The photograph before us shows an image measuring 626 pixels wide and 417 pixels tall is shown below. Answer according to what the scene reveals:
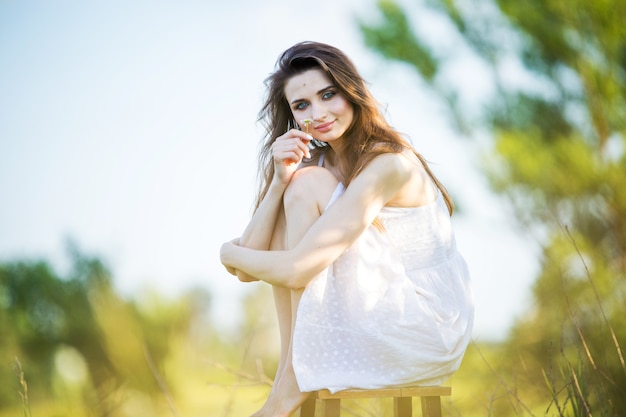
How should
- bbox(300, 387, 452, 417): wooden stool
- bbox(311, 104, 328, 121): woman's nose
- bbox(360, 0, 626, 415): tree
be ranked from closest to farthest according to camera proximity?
bbox(300, 387, 452, 417): wooden stool
bbox(311, 104, 328, 121): woman's nose
bbox(360, 0, 626, 415): tree

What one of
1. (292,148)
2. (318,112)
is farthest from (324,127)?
(292,148)

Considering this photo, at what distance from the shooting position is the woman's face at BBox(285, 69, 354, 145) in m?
1.67

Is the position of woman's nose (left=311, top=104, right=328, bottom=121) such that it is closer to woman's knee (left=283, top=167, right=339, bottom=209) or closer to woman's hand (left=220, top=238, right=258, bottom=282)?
woman's knee (left=283, top=167, right=339, bottom=209)

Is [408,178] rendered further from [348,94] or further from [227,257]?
[227,257]

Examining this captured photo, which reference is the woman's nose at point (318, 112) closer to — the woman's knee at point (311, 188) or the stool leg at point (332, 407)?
the woman's knee at point (311, 188)

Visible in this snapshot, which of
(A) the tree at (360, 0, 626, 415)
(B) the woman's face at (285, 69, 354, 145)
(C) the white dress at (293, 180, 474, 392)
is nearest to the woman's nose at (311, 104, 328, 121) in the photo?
(B) the woman's face at (285, 69, 354, 145)

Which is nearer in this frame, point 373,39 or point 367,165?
point 367,165

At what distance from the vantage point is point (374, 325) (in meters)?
1.42

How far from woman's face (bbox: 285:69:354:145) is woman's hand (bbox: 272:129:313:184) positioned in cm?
10

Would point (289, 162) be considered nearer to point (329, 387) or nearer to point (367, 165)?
point (367, 165)

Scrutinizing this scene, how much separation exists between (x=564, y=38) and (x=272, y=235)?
3748 mm

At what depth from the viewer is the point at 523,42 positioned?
4793mm

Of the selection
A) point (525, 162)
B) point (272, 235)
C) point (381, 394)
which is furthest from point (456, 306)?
point (525, 162)

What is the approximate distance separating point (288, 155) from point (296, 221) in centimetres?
17
